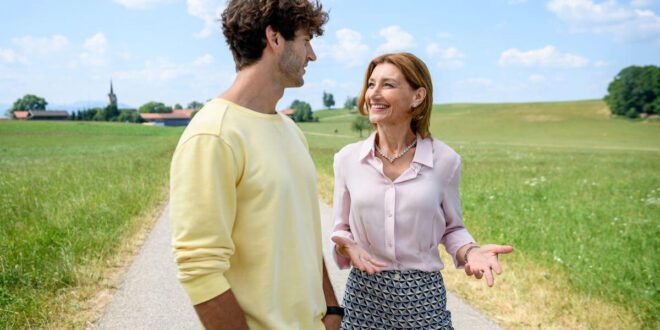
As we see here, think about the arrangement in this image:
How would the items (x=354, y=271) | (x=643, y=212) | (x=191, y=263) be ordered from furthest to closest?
(x=643, y=212) → (x=354, y=271) → (x=191, y=263)

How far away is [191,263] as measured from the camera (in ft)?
4.38

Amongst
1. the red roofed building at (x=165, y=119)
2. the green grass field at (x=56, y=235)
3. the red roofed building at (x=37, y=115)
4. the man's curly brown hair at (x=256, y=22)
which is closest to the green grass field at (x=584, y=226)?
the man's curly brown hair at (x=256, y=22)

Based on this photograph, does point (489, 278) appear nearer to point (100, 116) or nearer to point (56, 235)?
point (56, 235)

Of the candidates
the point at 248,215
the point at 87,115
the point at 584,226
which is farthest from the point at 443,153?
the point at 87,115

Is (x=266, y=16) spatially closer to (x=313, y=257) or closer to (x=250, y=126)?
(x=250, y=126)

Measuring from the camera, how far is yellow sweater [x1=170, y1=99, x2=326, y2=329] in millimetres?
1322

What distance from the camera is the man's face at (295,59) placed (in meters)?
1.64

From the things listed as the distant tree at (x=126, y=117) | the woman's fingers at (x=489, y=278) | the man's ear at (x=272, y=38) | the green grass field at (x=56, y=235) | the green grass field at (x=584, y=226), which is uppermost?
the distant tree at (x=126, y=117)

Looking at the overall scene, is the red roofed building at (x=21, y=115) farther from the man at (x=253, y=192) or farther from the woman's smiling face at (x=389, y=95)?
the man at (x=253, y=192)

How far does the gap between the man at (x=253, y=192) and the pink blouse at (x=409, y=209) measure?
60 centimetres

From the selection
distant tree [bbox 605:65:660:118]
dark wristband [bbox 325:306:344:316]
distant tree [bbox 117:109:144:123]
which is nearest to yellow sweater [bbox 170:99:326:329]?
dark wristband [bbox 325:306:344:316]

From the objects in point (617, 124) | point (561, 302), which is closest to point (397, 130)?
point (561, 302)

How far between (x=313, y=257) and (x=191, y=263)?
496mm

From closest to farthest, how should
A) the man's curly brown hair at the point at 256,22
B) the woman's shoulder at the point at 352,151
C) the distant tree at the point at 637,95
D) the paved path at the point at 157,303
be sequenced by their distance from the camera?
1. the man's curly brown hair at the point at 256,22
2. the woman's shoulder at the point at 352,151
3. the paved path at the point at 157,303
4. the distant tree at the point at 637,95
